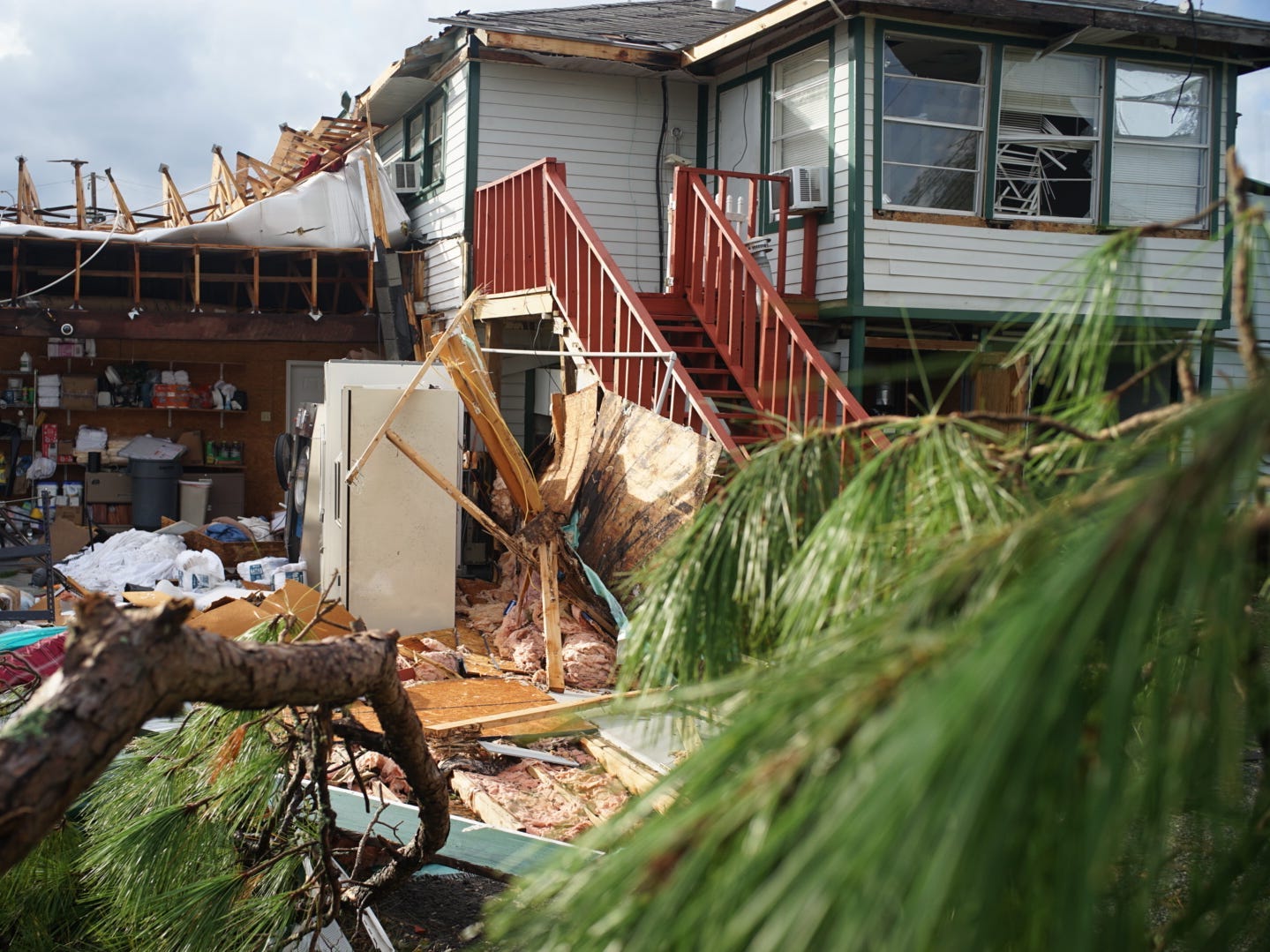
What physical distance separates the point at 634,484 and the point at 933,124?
4.91 meters

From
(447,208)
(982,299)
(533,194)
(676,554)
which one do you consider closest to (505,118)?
(447,208)

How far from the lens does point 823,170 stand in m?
10.2

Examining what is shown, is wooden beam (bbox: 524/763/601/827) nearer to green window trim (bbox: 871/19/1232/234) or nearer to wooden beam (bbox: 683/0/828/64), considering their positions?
green window trim (bbox: 871/19/1232/234)

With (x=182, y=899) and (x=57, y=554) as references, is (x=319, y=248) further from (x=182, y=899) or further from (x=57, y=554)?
(x=182, y=899)

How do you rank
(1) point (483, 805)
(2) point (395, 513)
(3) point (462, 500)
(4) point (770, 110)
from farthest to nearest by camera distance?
(4) point (770, 110), (2) point (395, 513), (3) point (462, 500), (1) point (483, 805)

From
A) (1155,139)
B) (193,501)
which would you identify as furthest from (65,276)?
(1155,139)

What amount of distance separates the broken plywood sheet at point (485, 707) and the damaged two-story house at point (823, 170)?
2592mm

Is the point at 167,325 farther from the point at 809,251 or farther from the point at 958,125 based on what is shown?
the point at 958,125

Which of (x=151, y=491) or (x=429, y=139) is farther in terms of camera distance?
(x=151, y=491)

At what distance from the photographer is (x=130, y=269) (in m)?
14.1

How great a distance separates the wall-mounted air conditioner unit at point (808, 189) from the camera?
33.2 feet

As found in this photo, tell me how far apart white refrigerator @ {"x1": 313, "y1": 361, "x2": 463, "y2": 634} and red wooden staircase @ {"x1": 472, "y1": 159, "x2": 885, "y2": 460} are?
133cm

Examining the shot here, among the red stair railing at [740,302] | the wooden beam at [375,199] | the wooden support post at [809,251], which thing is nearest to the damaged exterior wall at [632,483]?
the red stair railing at [740,302]

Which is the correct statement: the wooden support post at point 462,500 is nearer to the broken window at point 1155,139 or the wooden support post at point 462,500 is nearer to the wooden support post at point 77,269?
the wooden support post at point 77,269
